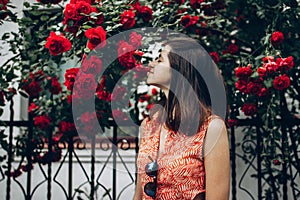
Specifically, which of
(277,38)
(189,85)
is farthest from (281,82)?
(189,85)

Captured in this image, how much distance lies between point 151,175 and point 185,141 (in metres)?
0.20

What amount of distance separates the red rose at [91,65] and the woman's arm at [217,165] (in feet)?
3.35

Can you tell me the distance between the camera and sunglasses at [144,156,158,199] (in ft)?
6.34

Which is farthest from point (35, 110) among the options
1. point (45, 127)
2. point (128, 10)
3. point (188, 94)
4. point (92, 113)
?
point (188, 94)

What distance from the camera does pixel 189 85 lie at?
6.43 feet

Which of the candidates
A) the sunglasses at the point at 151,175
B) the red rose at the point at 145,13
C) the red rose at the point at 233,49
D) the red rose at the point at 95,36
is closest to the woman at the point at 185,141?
the sunglasses at the point at 151,175

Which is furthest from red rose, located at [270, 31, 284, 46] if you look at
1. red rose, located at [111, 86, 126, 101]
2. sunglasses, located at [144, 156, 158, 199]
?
sunglasses, located at [144, 156, 158, 199]

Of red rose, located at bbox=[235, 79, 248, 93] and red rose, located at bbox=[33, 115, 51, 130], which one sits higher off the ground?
red rose, located at bbox=[235, 79, 248, 93]

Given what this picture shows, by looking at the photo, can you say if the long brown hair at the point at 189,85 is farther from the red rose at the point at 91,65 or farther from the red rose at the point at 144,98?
the red rose at the point at 144,98

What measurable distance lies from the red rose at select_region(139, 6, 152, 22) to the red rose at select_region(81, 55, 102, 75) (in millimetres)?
583

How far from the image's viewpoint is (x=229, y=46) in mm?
3484

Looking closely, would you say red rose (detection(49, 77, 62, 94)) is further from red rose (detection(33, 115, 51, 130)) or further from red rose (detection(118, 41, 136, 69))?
red rose (detection(118, 41, 136, 69))

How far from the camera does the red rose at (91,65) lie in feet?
8.71

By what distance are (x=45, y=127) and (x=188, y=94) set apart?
1.62m
